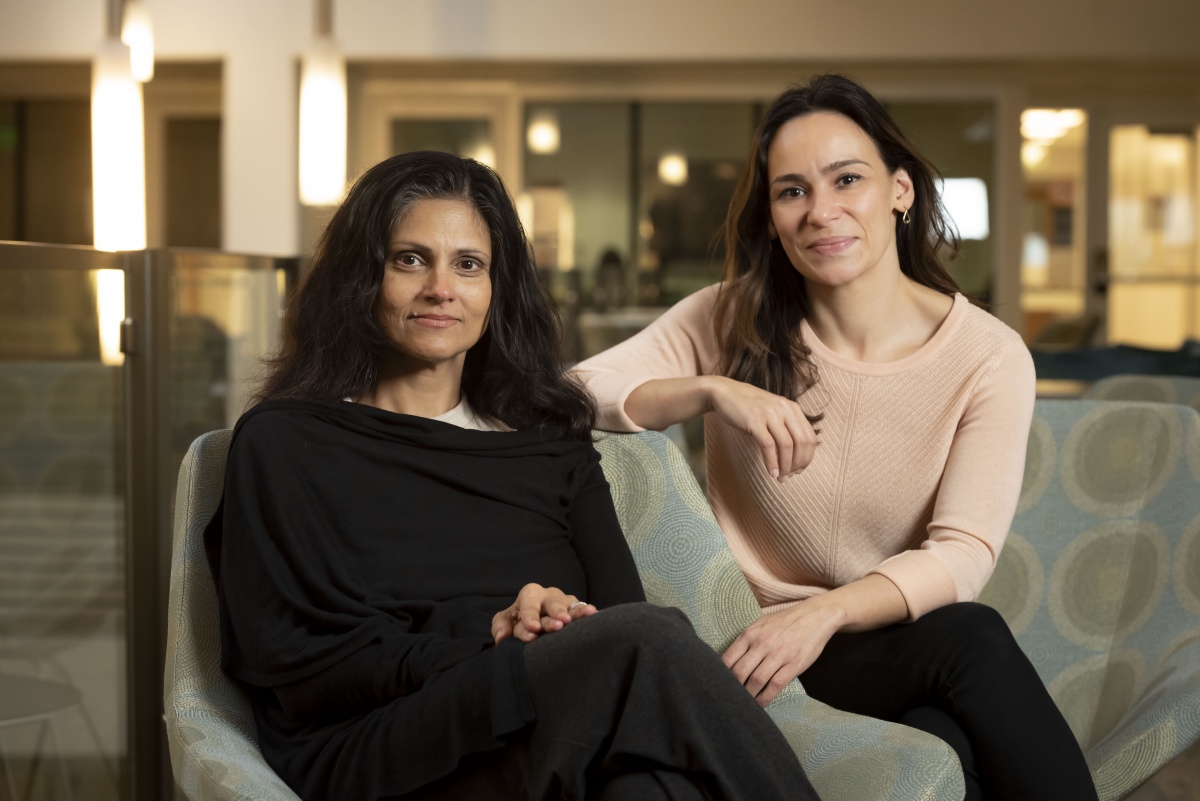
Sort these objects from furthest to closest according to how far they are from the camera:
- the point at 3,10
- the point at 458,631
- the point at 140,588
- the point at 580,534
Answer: the point at 3,10 < the point at 140,588 < the point at 580,534 < the point at 458,631

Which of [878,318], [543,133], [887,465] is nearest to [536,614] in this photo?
[887,465]

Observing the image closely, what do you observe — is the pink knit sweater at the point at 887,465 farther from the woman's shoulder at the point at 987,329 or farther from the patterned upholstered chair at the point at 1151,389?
the patterned upholstered chair at the point at 1151,389

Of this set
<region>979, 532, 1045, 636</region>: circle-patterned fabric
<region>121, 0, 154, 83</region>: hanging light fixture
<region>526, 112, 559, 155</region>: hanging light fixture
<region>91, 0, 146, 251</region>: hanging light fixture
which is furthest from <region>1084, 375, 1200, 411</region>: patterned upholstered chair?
<region>526, 112, 559, 155</region>: hanging light fixture

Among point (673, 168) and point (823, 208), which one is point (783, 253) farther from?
point (673, 168)

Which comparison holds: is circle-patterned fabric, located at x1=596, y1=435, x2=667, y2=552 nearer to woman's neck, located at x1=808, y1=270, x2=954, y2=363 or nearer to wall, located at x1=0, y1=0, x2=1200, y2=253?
woman's neck, located at x1=808, y1=270, x2=954, y2=363

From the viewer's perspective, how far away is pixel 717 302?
6.33 feet

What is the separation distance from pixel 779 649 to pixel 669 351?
1.97 feet

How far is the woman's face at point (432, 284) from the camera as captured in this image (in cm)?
158

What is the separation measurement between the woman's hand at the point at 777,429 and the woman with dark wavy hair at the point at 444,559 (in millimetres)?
224

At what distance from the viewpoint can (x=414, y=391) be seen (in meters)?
1.66

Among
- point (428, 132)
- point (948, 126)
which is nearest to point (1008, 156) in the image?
point (948, 126)

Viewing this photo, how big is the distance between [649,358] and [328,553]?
686mm

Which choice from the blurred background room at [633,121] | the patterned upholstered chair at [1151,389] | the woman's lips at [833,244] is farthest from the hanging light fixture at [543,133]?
the woman's lips at [833,244]

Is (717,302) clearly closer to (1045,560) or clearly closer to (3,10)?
(1045,560)
